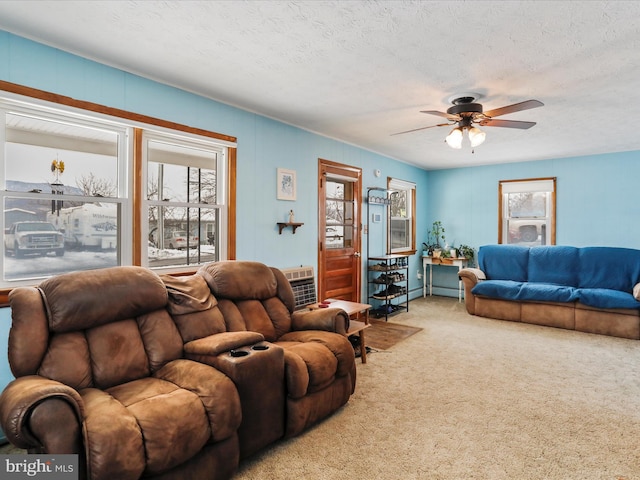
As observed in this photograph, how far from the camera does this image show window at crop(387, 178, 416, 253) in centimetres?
659

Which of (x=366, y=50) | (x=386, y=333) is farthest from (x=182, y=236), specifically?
(x=386, y=333)

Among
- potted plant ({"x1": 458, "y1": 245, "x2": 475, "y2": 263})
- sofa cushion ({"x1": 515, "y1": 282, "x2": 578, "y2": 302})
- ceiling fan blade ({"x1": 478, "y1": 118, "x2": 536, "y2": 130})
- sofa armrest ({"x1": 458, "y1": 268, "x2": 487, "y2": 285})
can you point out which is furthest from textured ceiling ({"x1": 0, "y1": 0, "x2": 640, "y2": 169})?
potted plant ({"x1": 458, "y1": 245, "x2": 475, "y2": 263})

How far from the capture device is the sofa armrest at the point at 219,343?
2.24 m

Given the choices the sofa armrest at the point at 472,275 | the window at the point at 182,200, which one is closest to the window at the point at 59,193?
the window at the point at 182,200

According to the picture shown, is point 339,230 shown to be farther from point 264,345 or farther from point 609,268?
point 609,268

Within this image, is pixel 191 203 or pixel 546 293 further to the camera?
pixel 546 293

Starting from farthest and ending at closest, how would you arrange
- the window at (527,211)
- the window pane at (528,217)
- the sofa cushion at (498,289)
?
the window pane at (528,217)
the window at (527,211)
the sofa cushion at (498,289)

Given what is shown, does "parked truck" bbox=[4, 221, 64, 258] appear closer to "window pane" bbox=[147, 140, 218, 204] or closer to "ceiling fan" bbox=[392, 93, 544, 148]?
"window pane" bbox=[147, 140, 218, 204]

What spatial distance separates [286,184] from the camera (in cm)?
422

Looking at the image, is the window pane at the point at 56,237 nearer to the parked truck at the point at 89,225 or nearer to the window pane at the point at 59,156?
the parked truck at the point at 89,225

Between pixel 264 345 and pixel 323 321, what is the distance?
763 mm

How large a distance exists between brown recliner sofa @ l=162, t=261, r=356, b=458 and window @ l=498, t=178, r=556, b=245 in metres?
4.90

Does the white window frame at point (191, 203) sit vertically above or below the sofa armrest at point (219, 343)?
above

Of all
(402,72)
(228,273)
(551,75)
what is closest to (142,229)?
(228,273)
